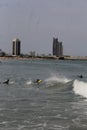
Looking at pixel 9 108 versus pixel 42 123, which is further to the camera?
pixel 9 108

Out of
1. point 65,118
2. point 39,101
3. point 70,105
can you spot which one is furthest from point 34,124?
point 39,101

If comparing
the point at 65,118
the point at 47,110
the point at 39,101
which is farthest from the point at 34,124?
the point at 39,101

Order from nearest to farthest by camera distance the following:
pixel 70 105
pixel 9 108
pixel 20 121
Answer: pixel 20 121
pixel 9 108
pixel 70 105

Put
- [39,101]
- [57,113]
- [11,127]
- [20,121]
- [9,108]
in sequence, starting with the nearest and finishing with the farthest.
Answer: [11,127], [20,121], [57,113], [9,108], [39,101]

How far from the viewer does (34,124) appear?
67.3 feet

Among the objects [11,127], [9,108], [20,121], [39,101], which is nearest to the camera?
[11,127]

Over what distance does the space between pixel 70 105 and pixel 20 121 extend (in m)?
6.76

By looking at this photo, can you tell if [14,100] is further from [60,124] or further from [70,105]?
[60,124]

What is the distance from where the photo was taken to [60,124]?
20.4 metres

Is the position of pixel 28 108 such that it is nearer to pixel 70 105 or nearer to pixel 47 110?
pixel 47 110

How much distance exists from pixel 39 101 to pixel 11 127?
9.85 m

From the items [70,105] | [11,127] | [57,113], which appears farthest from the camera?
[70,105]

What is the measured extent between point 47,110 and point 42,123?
13.5 ft

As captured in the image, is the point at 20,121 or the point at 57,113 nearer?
the point at 20,121
